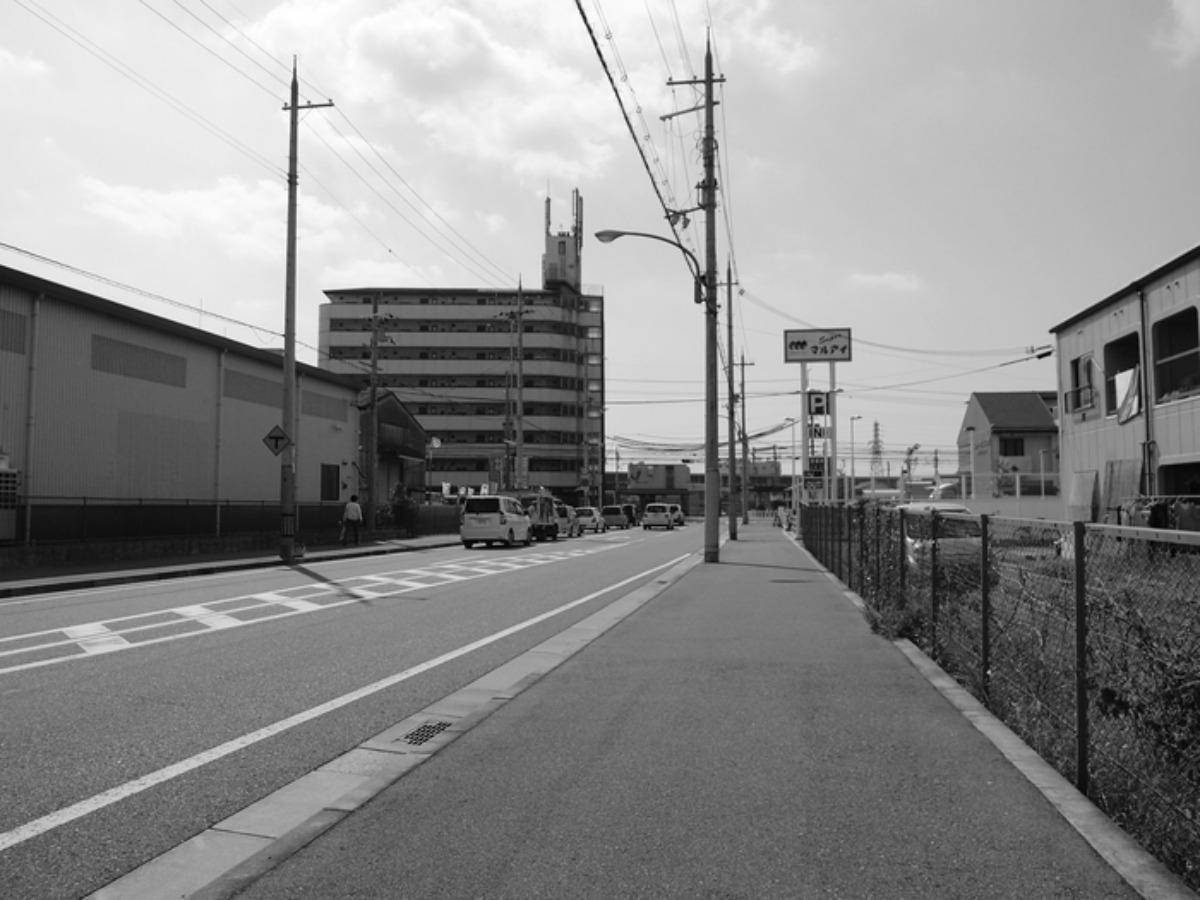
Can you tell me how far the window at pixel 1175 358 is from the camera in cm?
2217

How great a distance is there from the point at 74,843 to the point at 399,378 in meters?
93.1

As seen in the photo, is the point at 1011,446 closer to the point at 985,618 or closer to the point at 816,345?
the point at 816,345

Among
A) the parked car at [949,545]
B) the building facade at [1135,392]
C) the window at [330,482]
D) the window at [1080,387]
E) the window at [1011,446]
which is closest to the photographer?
the parked car at [949,545]

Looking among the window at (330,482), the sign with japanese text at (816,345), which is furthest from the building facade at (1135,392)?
the window at (330,482)

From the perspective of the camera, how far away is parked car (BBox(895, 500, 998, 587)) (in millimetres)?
7617

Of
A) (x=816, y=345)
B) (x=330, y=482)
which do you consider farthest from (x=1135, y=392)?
(x=330, y=482)

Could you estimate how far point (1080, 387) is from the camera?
91.7ft

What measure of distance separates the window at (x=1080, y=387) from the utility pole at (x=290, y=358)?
73.1 feet

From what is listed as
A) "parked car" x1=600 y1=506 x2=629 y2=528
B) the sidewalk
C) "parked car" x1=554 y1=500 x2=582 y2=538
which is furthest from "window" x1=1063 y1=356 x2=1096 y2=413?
"parked car" x1=600 y1=506 x2=629 y2=528

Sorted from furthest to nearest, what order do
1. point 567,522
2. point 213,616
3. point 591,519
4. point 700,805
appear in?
point 591,519 < point 567,522 < point 213,616 < point 700,805

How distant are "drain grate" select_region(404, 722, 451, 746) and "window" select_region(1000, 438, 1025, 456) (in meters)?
57.6

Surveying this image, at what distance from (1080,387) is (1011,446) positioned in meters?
32.2

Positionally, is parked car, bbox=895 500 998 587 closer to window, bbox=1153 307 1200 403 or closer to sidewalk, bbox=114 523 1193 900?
sidewalk, bbox=114 523 1193 900

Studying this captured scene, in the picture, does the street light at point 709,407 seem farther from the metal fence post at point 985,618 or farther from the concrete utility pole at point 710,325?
the metal fence post at point 985,618
